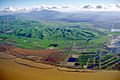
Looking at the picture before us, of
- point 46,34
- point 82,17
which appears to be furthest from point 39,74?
point 82,17

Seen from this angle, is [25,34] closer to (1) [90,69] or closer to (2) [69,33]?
(2) [69,33]

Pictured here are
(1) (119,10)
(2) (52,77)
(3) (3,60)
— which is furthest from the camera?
(3) (3,60)

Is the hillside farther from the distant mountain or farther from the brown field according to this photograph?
the brown field

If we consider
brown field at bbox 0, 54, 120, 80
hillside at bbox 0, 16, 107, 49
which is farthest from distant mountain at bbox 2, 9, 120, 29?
brown field at bbox 0, 54, 120, 80

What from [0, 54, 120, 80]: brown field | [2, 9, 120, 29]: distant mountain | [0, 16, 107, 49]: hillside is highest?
[2, 9, 120, 29]: distant mountain

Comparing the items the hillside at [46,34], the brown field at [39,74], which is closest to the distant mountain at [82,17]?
the hillside at [46,34]

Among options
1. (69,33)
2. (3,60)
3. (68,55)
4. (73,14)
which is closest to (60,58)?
(68,55)

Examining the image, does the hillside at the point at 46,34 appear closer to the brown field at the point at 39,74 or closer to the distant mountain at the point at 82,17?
the distant mountain at the point at 82,17

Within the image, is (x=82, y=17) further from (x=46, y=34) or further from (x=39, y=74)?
(x=39, y=74)
